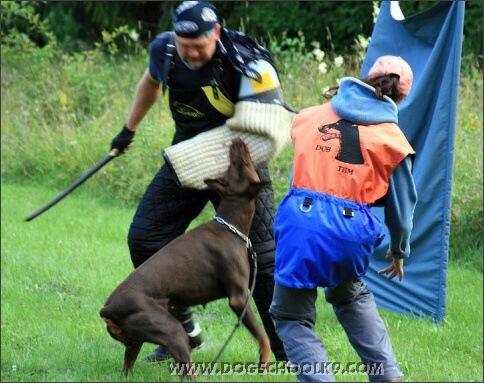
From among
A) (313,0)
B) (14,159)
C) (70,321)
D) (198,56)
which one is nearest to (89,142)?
(14,159)

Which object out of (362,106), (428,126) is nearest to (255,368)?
(362,106)

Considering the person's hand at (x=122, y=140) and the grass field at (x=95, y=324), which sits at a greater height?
the person's hand at (x=122, y=140)

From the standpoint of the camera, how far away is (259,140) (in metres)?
4.80

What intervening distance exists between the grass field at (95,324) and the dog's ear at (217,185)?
96 cm

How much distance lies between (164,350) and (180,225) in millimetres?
713

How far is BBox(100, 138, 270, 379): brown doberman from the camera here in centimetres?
446

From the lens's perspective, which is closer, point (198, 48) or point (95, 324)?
point (198, 48)

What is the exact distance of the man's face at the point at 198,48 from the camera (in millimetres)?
4645

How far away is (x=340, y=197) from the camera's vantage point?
4.09m

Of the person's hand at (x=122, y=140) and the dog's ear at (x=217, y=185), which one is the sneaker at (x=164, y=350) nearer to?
the dog's ear at (x=217, y=185)

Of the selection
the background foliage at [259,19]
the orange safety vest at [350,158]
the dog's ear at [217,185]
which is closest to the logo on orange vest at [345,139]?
the orange safety vest at [350,158]

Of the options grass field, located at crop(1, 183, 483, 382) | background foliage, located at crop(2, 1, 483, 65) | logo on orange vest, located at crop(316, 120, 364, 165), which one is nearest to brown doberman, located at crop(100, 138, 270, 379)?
grass field, located at crop(1, 183, 483, 382)

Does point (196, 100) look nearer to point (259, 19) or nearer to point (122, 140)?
point (122, 140)

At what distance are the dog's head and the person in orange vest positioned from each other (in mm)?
501
